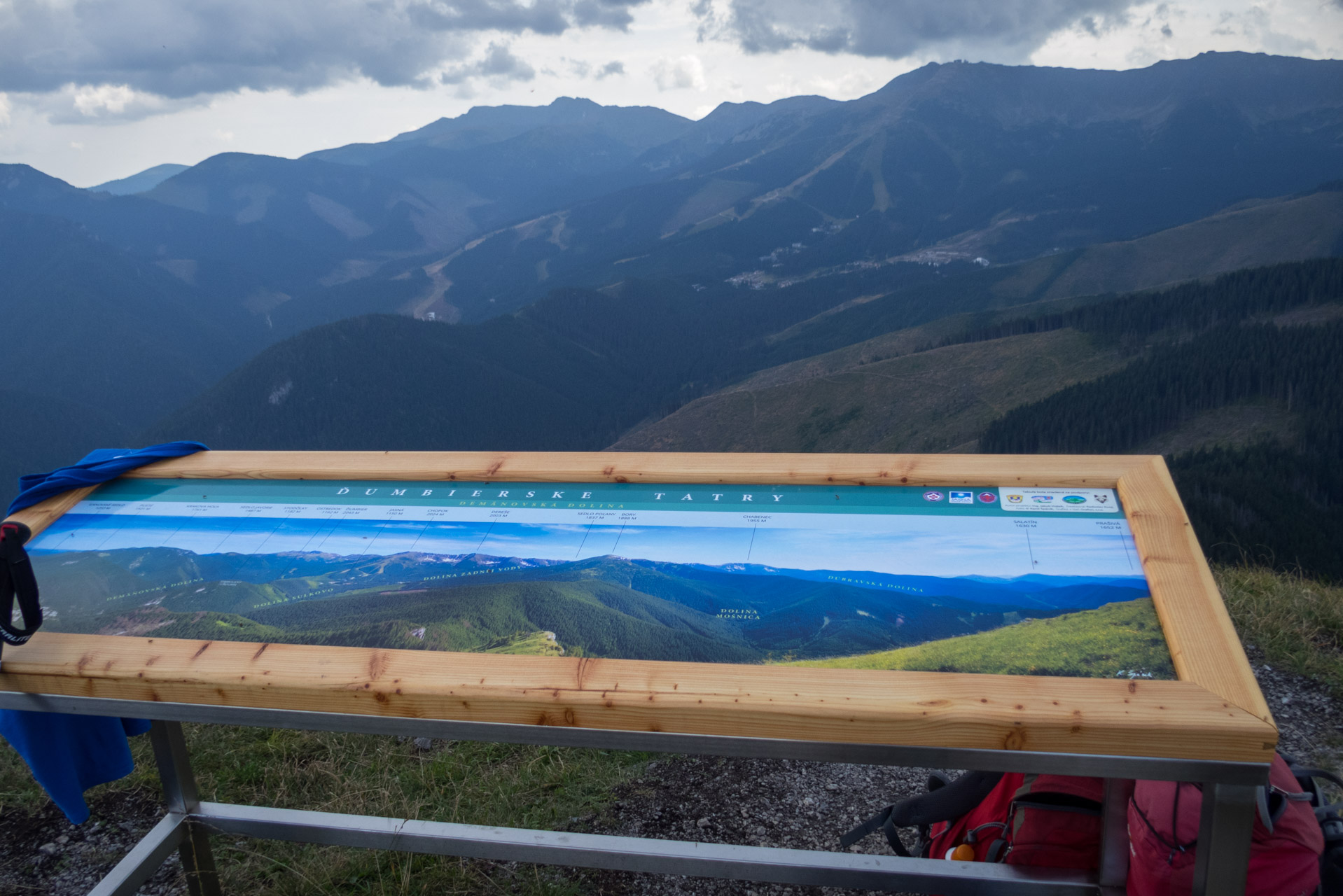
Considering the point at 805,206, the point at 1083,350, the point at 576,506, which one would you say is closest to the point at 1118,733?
the point at 576,506

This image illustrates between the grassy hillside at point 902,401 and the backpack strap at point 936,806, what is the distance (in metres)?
45.6

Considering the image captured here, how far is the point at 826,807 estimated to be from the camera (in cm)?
388

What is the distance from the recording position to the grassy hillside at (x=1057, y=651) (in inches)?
75.4

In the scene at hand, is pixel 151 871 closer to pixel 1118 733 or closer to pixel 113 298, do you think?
pixel 1118 733

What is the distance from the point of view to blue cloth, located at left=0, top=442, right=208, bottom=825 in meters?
2.78

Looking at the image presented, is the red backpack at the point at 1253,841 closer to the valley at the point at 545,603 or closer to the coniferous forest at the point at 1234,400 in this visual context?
the valley at the point at 545,603

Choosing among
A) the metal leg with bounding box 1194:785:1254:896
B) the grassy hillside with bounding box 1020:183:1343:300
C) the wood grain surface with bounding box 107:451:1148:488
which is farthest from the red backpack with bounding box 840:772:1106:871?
the grassy hillside with bounding box 1020:183:1343:300

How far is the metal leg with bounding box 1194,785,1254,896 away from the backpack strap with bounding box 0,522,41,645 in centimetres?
304

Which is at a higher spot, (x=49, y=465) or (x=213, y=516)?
(x=213, y=516)

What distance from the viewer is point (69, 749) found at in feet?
9.66

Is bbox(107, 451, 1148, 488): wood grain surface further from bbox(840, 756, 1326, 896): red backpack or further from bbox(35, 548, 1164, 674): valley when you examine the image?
bbox(840, 756, 1326, 896): red backpack

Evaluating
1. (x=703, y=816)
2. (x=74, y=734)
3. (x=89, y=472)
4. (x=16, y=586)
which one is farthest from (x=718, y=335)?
(x=16, y=586)

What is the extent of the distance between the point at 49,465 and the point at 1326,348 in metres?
129

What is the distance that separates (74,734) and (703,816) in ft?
8.64
